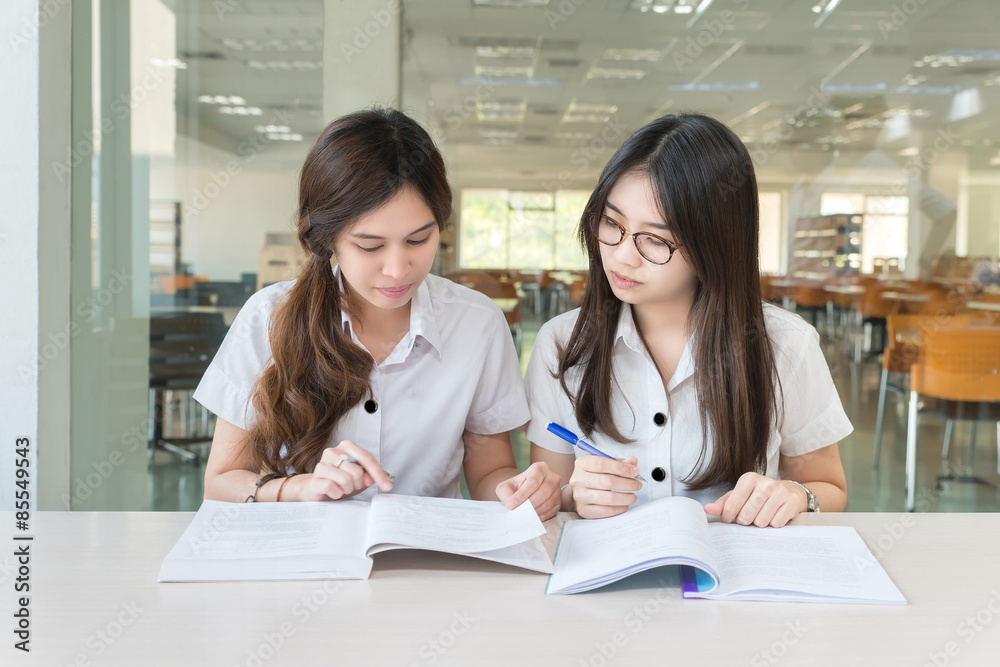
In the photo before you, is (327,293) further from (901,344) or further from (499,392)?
(901,344)

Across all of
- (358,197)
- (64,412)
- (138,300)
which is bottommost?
(64,412)

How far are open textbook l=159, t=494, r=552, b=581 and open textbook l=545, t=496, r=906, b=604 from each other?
0.23 ft

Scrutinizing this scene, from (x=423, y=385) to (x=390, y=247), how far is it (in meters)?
0.29

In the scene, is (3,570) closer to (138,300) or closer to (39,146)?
(39,146)

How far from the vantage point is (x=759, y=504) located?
106 centimetres

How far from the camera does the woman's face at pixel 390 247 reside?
1.17 m

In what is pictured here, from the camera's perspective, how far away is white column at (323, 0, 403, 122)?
108 inches

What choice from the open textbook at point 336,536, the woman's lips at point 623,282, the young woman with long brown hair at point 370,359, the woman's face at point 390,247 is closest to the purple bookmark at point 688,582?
the open textbook at point 336,536

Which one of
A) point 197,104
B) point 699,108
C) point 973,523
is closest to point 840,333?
point 699,108

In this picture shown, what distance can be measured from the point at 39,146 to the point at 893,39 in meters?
3.01

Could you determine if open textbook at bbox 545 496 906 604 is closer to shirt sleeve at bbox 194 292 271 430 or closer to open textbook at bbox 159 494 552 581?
open textbook at bbox 159 494 552 581

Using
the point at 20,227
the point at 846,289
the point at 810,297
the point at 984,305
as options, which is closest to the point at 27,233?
the point at 20,227

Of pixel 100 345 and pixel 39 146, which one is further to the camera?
pixel 100 345

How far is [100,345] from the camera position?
222cm
